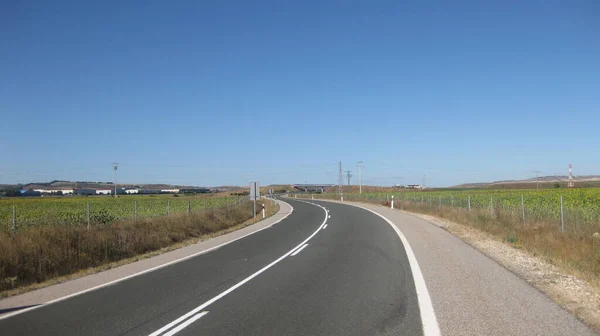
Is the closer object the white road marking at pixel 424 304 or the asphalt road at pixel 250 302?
the white road marking at pixel 424 304

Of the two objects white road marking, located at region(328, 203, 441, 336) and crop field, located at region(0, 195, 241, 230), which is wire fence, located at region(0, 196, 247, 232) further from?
white road marking, located at region(328, 203, 441, 336)

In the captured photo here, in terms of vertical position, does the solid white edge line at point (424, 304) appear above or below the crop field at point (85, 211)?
below

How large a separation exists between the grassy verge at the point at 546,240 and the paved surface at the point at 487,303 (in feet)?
5.21

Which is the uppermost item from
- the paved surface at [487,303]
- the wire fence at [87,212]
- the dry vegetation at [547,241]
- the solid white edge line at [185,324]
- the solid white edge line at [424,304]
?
the wire fence at [87,212]

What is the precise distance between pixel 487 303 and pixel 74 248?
11.8 metres

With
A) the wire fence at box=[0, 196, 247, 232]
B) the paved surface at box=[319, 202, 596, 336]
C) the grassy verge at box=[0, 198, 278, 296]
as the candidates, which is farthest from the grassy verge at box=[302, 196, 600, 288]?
the wire fence at box=[0, 196, 247, 232]

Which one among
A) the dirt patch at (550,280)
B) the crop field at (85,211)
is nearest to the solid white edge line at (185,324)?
the dirt patch at (550,280)

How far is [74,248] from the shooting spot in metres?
14.8

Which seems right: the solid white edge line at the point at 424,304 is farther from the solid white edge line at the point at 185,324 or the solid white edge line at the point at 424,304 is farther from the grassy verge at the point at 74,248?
the grassy verge at the point at 74,248

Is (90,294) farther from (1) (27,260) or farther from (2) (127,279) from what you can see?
(1) (27,260)

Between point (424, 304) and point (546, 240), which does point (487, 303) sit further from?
point (546, 240)

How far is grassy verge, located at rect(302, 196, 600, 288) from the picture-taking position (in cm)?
1134

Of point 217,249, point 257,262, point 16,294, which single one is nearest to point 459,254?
point 257,262

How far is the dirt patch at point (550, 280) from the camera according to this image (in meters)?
7.59
